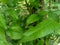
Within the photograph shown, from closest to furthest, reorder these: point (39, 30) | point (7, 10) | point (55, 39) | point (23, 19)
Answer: point (39, 30) → point (7, 10) → point (23, 19) → point (55, 39)

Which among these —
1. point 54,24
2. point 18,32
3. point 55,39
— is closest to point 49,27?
point 54,24

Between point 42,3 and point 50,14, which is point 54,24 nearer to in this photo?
point 50,14

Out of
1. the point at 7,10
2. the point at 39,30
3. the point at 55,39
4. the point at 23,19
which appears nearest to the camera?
the point at 39,30

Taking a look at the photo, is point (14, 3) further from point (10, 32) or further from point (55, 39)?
point (55, 39)

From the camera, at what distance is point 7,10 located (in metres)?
0.49

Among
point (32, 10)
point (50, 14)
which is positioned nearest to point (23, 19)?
point (32, 10)

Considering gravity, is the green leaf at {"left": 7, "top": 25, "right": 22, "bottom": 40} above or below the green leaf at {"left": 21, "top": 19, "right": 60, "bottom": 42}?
below

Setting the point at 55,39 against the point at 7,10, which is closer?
the point at 7,10

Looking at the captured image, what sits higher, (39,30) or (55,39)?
(39,30)

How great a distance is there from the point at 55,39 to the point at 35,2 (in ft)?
0.77

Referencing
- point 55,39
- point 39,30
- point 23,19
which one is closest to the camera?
point 39,30

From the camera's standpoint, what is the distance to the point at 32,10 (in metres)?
0.58

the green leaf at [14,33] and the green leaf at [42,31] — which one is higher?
the green leaf at [42,31]

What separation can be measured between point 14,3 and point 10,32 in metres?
0.12
